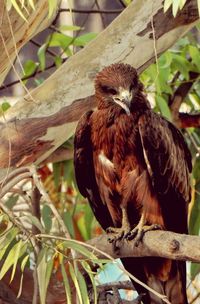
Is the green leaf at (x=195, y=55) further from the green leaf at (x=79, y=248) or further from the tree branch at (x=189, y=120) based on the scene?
the green leaf at (x=79, y=248)

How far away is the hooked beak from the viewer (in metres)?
3.18

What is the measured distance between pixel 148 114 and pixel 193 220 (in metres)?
0.91

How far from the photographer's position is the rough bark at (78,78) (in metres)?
3.30

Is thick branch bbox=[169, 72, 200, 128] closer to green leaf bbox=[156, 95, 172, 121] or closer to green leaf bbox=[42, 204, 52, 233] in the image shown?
green leaf bbox=[156, 95, 172, 121]

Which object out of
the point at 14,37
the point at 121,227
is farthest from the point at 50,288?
the point at 14,37

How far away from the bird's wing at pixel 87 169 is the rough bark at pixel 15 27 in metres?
0.30

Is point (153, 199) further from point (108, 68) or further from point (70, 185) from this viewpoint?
point (70, 185)

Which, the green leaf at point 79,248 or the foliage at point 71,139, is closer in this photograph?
the green leaf at point 79,248

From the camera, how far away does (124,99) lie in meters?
3.23

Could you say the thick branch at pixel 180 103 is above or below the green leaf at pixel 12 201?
above

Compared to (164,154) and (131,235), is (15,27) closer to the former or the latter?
(164,154)

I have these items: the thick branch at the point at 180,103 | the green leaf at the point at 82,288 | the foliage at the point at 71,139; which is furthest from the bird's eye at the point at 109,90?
the thick branch at the point at 180,103

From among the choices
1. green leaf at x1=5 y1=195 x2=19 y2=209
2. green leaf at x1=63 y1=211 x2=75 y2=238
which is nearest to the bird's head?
green leaf at x1=63 y1=211 x2=75 y2=238

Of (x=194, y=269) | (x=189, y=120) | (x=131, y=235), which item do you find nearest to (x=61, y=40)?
(x=189, y=120)
